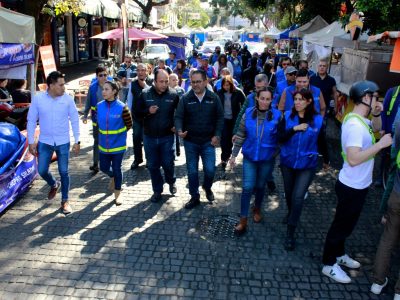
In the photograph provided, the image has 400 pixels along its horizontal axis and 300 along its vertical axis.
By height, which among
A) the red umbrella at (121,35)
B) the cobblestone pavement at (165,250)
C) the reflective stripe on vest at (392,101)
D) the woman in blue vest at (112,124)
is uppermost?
the red umbrella at (121,35)

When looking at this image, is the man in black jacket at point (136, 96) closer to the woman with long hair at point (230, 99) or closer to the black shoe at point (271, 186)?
the woman with long hair at point (230, 99)

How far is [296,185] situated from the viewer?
420 centimetres

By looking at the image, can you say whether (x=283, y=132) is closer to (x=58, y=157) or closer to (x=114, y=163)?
(x=114, y=163)

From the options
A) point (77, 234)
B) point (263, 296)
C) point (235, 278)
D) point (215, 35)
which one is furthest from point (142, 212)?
point (215, 35)

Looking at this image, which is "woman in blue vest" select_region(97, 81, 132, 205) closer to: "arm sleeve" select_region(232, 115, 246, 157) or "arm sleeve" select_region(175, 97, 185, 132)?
"arm sleeve" select_region(175, 97, 185, 132)

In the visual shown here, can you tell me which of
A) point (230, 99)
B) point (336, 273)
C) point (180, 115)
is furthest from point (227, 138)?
point (336, 273)

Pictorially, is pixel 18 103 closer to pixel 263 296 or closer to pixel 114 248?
pixel 114 248

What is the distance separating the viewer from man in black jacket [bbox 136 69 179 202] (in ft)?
16.9

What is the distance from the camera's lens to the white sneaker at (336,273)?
382cm

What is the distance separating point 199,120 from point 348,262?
8.04 feet

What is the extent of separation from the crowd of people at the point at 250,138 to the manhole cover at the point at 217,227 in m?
0.20

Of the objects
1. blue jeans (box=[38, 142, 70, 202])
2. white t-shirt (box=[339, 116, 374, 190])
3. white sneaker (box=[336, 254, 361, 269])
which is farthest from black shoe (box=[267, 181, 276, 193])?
blue jeans (box=[38, 142, 70, 202])

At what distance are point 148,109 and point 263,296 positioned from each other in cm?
279

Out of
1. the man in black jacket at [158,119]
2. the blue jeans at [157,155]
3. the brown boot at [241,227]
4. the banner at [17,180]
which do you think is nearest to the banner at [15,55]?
the banner at [17,180]
